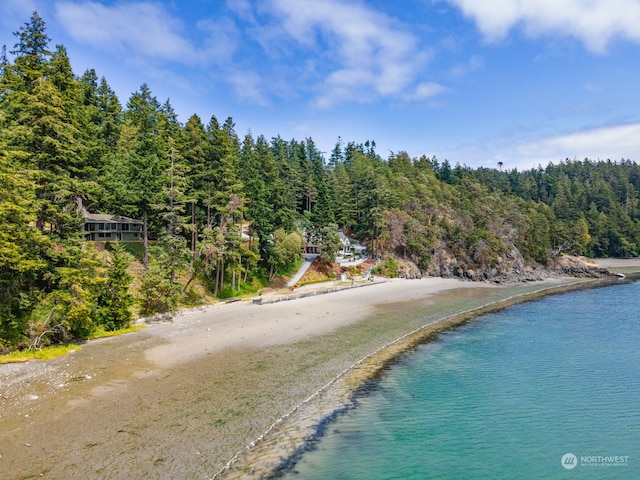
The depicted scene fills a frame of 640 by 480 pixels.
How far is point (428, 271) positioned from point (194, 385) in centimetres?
5457

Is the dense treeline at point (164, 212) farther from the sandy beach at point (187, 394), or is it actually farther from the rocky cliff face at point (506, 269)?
the sandy beach at point (187, 394)

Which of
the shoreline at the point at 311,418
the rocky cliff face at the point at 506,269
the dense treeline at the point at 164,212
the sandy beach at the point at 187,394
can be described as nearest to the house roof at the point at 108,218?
the dense treeline at the point at 164,212

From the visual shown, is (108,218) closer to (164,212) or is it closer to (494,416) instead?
(164,212)

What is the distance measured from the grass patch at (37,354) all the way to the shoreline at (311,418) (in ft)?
48.2

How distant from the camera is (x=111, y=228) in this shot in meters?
38.7

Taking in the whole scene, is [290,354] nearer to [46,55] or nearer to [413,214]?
[46,55]

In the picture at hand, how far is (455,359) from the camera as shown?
23.4 m

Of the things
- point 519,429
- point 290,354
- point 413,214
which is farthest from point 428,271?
point 519,429

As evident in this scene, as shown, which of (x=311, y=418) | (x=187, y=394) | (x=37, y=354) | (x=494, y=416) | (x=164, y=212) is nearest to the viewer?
(x=311, y=418)

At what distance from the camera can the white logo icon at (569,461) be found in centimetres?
1252

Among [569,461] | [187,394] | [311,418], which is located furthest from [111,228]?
[569,461]

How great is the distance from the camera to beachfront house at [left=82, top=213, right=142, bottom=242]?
3729 cm

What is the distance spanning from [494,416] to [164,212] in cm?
3381

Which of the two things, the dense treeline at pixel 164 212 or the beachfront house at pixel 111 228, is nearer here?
the dense treeline at pixel 164 212
